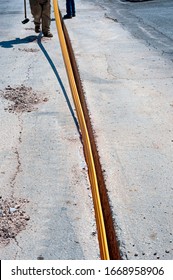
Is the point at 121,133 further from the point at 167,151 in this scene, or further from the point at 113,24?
the point at 113,24

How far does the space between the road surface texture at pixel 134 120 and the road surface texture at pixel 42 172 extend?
32 centimetres

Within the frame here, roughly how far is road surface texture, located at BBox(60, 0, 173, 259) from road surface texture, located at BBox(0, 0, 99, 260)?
12.6 inches

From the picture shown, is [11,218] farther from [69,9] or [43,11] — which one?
[69,9]

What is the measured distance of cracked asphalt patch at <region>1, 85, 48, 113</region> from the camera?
7.23 meters

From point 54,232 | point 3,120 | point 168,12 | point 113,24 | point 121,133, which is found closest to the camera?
point 54,232

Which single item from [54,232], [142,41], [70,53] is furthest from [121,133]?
[142,41]

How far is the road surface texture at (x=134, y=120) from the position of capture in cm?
442

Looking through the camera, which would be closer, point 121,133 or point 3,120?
point 121,133

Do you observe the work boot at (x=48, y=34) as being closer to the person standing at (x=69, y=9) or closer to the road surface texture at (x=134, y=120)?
the road surface texture at (x=134, y=120)

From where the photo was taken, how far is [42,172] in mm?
5355

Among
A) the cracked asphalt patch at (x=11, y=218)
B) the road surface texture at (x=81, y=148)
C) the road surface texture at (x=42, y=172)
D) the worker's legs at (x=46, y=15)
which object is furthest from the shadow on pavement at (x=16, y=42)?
the cracked asphalt patch at (x=11, y=218)

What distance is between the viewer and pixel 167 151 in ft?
18.9

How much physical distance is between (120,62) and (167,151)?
14.0 feet

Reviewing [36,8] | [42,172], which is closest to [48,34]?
[36,8]
